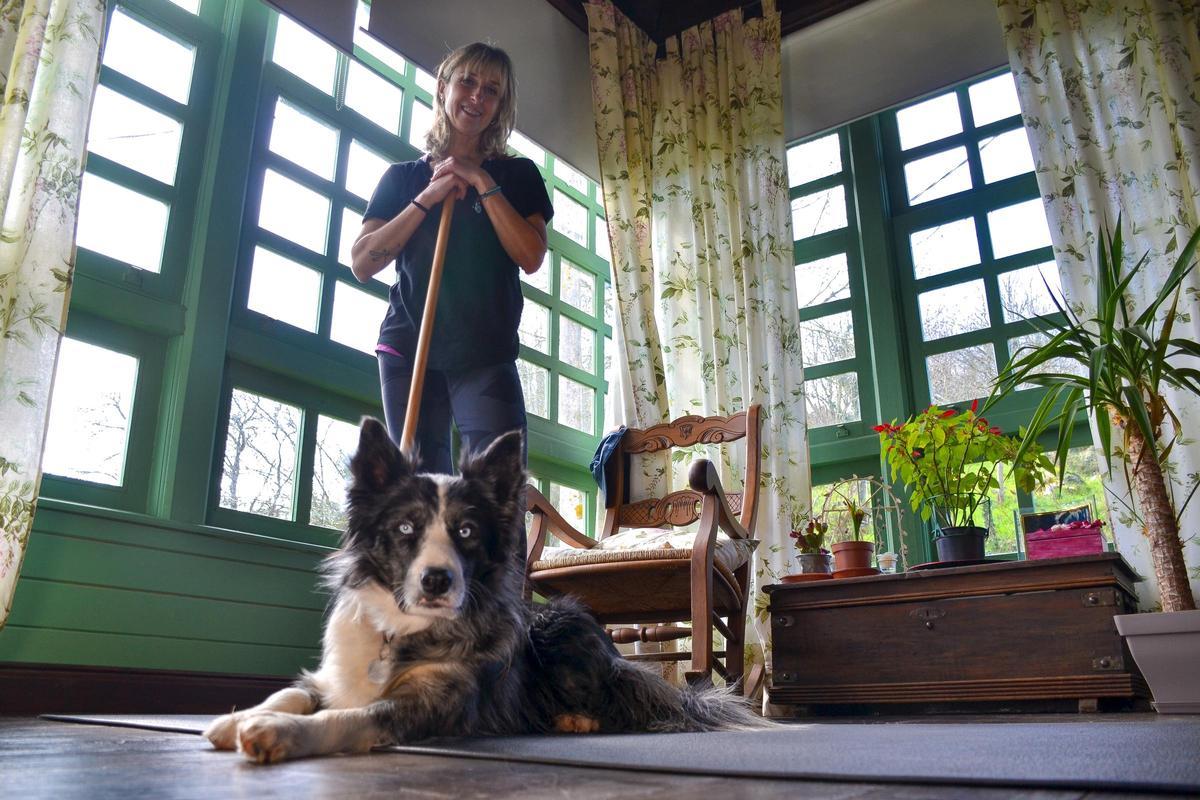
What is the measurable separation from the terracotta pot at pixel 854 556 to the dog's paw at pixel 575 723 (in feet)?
5.55

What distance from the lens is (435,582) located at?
1.28 metres

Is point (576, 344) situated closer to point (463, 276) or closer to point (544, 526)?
point (544, 526)

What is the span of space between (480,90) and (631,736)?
1.50 metres

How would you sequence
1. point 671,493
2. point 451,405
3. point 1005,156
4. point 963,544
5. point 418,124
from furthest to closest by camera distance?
point 1005,156 < point 418,124 < point 671,493 < point 963,544 < point 451,405

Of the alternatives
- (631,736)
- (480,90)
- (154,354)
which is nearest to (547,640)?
(631,736)

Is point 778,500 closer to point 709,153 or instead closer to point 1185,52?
point 709,153

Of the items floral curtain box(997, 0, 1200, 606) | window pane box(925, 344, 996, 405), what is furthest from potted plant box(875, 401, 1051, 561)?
window pane box(925, 344, 996, 405)

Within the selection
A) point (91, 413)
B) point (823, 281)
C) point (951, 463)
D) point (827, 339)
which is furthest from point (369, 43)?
point (951, 463)

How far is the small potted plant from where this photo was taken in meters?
3.19

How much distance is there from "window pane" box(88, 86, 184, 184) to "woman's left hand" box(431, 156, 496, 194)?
4.39 ft

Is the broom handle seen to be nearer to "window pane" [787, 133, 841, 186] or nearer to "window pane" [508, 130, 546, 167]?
"window pane" [508, 130, 546, 167]

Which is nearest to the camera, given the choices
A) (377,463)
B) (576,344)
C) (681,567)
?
(377,463)

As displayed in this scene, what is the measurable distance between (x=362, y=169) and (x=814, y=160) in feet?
7.87

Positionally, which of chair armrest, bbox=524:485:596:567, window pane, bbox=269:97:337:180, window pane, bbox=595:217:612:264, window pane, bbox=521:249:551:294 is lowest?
chair armrest, bbox=524:485:596:567
